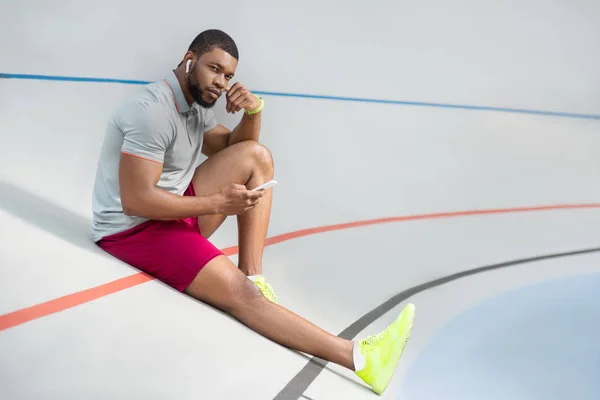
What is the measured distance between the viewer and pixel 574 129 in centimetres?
545

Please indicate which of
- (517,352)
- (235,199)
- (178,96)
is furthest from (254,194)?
(517,352)

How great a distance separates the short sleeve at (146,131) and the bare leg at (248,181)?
25 centimetres

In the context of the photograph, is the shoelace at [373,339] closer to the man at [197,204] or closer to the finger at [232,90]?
the man at [197,204]

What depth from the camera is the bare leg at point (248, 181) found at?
1925 mm

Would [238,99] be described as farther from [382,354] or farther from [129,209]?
[382,354]

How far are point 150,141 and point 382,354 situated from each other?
0.81 meters

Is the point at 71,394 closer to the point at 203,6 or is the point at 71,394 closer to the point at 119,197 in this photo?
the point at 119,197

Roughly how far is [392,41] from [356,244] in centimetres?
227

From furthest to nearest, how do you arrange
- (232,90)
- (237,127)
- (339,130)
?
(339,130)
(237,127)
(232,90)

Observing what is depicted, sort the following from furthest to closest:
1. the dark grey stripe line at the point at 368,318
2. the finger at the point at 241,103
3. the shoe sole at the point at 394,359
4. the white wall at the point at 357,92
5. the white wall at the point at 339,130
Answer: the white wall at the point at 357,92 → the white wall at the point at 339,130 → the finger at the point at 241,103 → the shoe sole at the point at 394,359 → the dark grey stripe line at the point at 368,318

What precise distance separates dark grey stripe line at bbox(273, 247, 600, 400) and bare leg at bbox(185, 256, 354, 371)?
0.18 ft

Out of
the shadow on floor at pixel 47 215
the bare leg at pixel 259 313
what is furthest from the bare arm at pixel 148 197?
the shadow on floor at pixel 47 215

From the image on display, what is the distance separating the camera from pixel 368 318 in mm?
2143

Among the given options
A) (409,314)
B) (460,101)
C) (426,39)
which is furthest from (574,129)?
(409,314)
